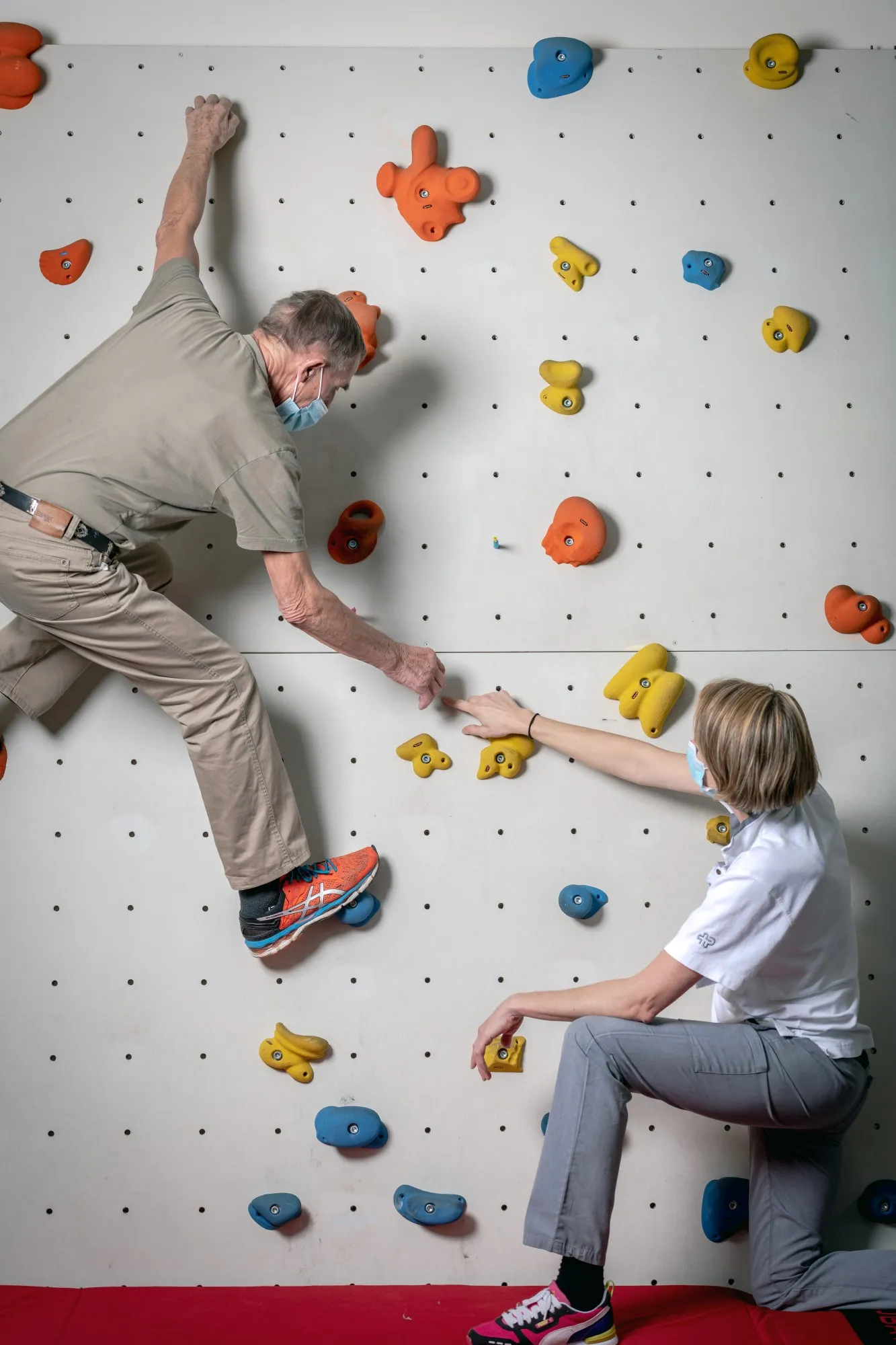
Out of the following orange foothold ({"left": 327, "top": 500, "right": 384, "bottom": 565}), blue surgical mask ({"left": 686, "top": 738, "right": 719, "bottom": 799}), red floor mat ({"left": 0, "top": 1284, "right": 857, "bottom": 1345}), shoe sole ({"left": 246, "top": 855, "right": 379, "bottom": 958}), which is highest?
orange foothold ({"left": 327, "top": 500, "right": 384, "bottom": 565})

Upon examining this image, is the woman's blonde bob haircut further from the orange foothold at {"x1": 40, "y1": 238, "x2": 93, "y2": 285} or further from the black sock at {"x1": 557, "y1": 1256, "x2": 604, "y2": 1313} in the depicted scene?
the orange foothold at {"x1": 40, "y1": 238, "x2": 93, "y2": 285}

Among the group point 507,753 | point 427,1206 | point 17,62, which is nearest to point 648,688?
point 507,753

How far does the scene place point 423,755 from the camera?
215 centimetres

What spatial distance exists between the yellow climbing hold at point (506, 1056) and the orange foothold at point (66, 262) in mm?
1808

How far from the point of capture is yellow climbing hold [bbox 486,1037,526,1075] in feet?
6.95

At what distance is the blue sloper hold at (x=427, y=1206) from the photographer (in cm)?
207

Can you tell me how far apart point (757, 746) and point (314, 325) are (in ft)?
3.43

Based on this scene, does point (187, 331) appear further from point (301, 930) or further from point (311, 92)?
point (301, 930)

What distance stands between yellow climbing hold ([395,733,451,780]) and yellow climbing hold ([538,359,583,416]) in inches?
29.3

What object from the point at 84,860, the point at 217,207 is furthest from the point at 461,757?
the point at 217,207

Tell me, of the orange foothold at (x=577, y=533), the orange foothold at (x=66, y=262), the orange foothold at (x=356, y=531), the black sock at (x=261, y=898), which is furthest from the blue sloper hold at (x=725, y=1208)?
the orange foothold at (x=66, y=262)

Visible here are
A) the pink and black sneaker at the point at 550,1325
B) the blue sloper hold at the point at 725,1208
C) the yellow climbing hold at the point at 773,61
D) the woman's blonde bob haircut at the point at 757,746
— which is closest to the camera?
the woman's blonde bob haircut at the point at 757,746

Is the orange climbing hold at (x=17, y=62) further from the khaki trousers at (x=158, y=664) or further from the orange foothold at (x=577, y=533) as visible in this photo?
the orange foothold at (x=577, y=533)

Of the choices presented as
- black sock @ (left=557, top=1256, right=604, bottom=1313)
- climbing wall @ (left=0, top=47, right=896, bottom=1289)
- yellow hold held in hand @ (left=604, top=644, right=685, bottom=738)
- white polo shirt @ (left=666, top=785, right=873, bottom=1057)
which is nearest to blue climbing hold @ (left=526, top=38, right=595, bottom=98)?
climbing wall @ (left=0, top=47, right=896, bottom=1289)
